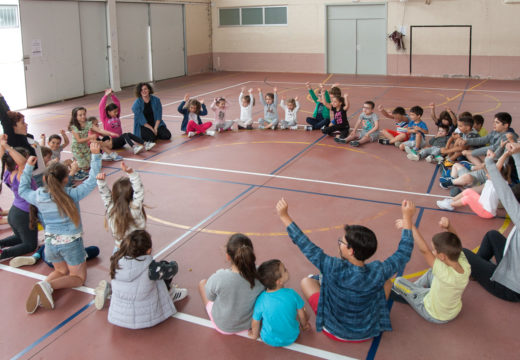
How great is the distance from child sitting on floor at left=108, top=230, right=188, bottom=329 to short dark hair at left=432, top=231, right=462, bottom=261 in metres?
1.98

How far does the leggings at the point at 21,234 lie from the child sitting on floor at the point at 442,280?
3542 mm

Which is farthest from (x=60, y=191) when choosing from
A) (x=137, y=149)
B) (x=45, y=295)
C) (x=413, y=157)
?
(x=413, y=157)

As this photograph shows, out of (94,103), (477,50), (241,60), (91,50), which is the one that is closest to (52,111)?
(94,103)

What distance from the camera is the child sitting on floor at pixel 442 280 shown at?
11.6 feet

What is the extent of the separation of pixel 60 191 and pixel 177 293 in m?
1.30

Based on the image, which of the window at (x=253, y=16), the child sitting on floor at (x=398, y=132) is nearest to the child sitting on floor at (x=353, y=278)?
the child sitting on floor at (x=398, y=132)

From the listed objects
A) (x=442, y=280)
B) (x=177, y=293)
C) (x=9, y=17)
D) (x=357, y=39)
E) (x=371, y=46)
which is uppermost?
(x=9, y=17)

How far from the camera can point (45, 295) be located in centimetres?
406

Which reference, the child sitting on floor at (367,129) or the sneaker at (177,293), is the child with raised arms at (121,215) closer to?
the sneaker at (177,293)

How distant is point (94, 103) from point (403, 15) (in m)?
11.3

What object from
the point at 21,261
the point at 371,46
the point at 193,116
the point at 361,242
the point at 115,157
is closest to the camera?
the point at 361,242

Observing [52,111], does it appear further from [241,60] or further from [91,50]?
[241,60]

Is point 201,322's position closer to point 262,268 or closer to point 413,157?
point 262,268

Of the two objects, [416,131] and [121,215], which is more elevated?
[416,131]
